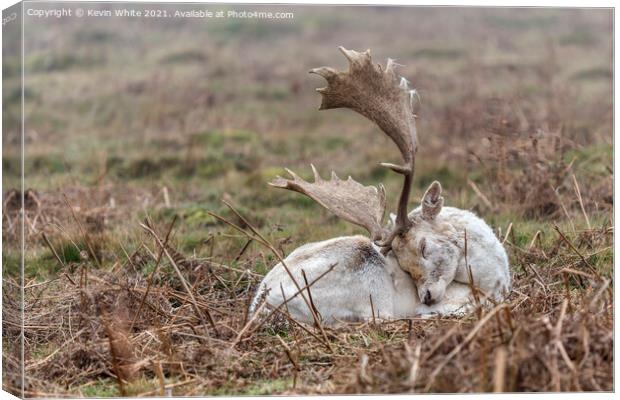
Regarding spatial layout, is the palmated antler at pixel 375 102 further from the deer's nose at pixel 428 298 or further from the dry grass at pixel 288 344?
the dry grass at pixel 288 344

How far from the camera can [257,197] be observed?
12.5 metres

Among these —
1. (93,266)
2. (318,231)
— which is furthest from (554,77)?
(93,266)

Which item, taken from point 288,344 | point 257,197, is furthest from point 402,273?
point 257,197

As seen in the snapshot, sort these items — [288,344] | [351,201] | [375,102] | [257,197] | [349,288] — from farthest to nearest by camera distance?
[257,197], [351,201], [349,288], [375,102], [288,344]

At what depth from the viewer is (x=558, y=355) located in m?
5.61

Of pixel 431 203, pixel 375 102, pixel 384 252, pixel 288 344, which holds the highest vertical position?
pixel 375 102

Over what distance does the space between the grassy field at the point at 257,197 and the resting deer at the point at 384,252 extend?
227 millimetres

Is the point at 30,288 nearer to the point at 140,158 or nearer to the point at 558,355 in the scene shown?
the point at 558,355

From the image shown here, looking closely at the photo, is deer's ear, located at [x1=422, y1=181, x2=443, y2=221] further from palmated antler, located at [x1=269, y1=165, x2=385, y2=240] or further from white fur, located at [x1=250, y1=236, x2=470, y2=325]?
white fur, located at [x1=250, y1=236, x2=470, y2=325]

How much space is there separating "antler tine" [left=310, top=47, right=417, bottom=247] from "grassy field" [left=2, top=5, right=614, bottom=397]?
1.17 meters

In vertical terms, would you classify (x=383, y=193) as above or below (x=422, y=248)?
above

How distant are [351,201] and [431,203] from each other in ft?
1.80

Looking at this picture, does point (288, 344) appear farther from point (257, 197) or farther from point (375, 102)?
point (257, 197)

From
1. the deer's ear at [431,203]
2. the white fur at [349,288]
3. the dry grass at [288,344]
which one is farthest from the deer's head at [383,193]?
the dry grass at [288,344]
